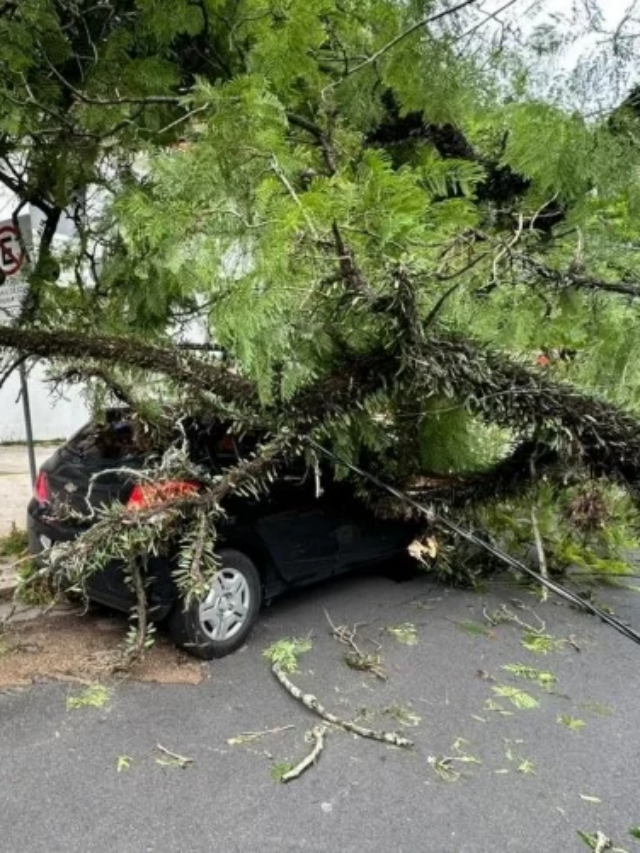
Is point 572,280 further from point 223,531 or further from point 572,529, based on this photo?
point 572,529

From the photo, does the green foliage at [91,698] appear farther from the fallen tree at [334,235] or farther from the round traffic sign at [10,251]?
the round traffic sign at [10,251]

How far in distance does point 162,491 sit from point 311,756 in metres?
1.49

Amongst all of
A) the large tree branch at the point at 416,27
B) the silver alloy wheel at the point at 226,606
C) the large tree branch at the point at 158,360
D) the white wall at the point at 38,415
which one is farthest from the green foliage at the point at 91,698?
the white wall at the point at 38,415

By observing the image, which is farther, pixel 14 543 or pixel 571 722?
pixel 14 543

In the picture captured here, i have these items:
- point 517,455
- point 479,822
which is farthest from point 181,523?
point 517,455

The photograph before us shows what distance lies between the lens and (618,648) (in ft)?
15.3

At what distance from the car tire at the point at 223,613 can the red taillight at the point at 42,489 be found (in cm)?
128

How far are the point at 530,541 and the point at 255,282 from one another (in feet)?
14.0

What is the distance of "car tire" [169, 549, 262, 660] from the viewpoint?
4.03 m

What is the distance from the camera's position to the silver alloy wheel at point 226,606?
13.5 ft

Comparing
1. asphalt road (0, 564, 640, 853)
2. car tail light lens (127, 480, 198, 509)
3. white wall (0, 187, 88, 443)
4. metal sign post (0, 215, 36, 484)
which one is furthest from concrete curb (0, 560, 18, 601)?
white wall (0, 187, 88, 443)

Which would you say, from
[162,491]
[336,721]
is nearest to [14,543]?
[162,491]

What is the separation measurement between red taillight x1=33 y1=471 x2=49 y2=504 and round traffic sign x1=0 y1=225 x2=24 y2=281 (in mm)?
1581

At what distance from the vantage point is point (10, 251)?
522 centimetres
